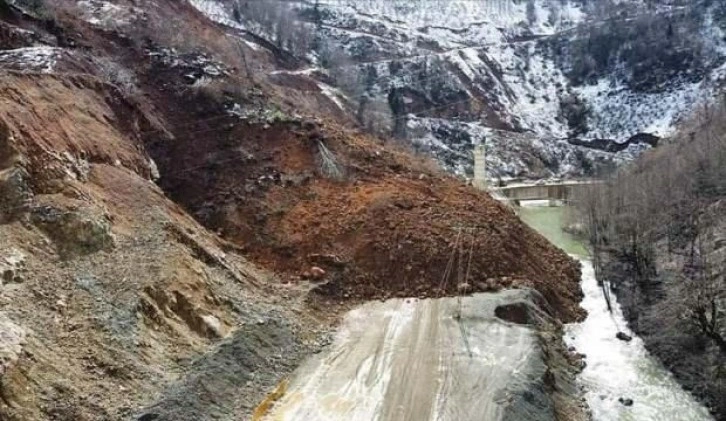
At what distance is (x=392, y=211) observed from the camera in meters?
21.8

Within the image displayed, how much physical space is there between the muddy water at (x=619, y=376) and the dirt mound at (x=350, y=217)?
1063mm

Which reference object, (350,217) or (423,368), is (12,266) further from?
(350,217)

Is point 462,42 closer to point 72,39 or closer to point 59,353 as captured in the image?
point 72,39

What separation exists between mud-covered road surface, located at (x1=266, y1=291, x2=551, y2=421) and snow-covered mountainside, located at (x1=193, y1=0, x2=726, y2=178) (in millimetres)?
32298

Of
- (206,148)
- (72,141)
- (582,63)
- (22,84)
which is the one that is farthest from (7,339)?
(582,63)

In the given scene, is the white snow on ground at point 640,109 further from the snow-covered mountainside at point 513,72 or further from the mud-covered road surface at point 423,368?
the mud-covered road surface at point 423,368

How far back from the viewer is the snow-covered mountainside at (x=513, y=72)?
59781mm

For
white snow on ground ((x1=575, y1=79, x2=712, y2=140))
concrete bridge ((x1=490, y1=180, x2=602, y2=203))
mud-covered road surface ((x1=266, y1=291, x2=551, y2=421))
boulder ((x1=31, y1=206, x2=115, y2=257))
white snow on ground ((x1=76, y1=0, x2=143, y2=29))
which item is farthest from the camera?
white snow on ground ((x1=575, y1=79, x2=712, y2=140))

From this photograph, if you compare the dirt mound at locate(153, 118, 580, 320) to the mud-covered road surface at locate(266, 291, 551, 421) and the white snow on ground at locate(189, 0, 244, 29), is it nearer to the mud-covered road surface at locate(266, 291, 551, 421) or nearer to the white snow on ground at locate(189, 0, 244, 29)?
the mud-covered road surface at locate(266, 291, 551, 421)

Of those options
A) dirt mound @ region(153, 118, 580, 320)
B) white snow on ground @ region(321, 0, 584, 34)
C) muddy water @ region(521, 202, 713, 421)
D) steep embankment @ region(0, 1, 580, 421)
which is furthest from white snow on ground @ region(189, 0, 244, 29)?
muddy water @ region(521, 202, 713, 421)

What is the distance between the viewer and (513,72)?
7656cm

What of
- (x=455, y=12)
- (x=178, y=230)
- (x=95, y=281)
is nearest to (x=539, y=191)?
(x=178, y=230)

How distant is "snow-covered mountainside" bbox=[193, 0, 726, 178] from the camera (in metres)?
59.8

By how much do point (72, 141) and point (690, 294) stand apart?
18.1 m
